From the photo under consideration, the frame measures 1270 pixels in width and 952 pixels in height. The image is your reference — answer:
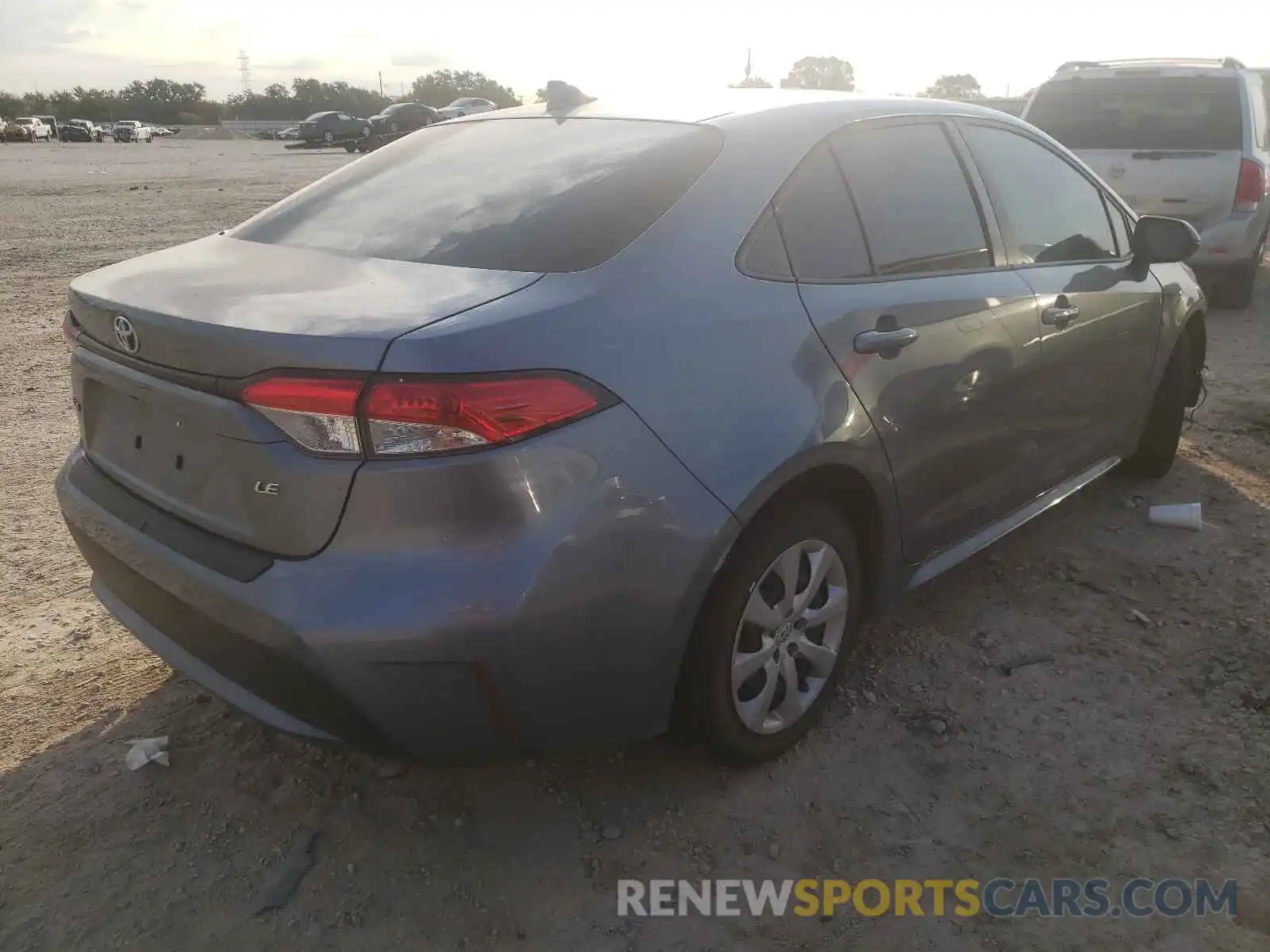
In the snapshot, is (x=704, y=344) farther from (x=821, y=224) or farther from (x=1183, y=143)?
(x=1183, y=143)

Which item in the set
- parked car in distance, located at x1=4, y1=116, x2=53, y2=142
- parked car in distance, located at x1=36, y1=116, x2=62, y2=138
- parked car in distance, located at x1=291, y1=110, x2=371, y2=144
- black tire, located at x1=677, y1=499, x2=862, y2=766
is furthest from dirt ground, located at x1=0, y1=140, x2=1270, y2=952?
parked car in distance, located at x1=36, y1=116, x2=62, y2=138

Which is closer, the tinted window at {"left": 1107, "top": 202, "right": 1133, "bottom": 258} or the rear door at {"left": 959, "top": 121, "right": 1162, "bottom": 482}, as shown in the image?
the rear door at {"left": 959, "top": 121, "right": 1162, "bottom": 482}

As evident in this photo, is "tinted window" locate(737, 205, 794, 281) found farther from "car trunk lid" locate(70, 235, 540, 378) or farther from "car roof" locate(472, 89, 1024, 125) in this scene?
"car trunk lid" locate(70, 235, 540, 378)

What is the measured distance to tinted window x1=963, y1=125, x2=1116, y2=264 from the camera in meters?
3.29

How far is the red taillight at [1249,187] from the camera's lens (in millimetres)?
7695

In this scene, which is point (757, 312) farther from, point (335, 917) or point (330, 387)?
point (335, 917)

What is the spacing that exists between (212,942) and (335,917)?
0.81 ft

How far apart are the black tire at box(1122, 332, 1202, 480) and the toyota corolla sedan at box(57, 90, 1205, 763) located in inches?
60.7

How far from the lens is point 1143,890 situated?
2297mm

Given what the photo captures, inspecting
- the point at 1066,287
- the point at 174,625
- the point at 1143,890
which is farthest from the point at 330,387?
the point at 1066,287

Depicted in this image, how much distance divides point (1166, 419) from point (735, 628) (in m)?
3.04

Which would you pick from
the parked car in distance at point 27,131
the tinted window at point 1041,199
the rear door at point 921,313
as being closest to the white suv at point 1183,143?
the tinted window at point 1041,199

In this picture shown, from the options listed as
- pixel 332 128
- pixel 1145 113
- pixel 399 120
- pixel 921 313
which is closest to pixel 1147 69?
pixel 1145 113

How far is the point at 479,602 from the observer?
1.87 metres
